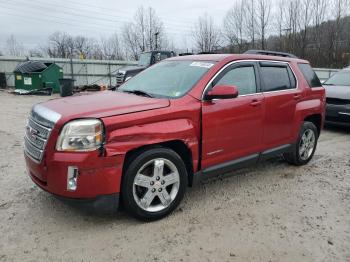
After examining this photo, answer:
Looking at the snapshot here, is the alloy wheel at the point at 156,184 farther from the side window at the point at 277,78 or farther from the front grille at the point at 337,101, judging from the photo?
the front grille at the point at 337,101

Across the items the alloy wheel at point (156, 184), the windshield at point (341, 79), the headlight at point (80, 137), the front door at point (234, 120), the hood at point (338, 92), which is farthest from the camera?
the windshield at point (341, 79)

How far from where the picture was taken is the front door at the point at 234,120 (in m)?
4.17

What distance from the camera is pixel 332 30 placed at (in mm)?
40438

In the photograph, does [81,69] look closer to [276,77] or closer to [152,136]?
[276,77]

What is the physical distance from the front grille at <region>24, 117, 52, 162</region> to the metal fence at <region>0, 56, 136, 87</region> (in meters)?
20.6

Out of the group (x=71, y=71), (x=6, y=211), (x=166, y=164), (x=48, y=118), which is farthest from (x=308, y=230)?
(x=71, y=71)

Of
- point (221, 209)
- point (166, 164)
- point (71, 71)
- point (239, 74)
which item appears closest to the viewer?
point (166, 164)

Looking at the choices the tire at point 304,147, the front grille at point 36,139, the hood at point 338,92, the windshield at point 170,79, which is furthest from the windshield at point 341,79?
the front grille at point 36,139

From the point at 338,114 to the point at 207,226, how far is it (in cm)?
629

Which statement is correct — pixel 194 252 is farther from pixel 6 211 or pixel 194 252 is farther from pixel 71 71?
pixel 71 71

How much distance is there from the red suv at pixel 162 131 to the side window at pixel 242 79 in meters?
0.01

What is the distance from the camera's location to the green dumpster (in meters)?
19.7

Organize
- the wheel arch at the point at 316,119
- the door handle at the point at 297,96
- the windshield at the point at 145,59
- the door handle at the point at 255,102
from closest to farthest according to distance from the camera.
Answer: the door handle at the point at 255,102, the door handle at the point at 297,96, the wheel arch at the point at 316,119, the windshield at the point at 145,59

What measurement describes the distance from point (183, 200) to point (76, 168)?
158 cm
